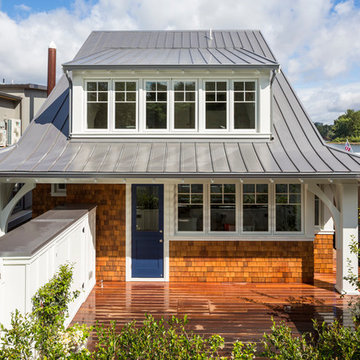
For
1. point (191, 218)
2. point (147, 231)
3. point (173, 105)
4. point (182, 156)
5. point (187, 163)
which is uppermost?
point (173, 105)

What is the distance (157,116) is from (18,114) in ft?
29.2

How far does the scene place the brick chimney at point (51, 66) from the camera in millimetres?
11289

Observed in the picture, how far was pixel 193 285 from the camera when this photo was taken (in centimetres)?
721

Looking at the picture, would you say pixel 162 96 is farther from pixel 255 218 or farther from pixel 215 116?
pixel 255 218

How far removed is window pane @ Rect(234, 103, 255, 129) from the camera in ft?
25.0

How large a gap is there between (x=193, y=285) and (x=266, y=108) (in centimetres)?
438

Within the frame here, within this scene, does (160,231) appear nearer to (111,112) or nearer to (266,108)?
(111,112)

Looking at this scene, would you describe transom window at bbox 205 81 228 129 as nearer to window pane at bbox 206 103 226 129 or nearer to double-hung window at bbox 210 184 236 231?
window pane at bbox 206 103 226 129

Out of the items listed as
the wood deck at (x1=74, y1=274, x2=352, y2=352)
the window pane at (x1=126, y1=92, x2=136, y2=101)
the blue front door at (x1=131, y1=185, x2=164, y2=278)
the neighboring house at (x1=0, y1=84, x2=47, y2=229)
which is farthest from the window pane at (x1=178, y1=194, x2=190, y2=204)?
the neighboring house at (x1=0, y1=84, x2=47, y2=229)

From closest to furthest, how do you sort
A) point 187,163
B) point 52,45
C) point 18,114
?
point 187,163, point 52,45, point 18,114

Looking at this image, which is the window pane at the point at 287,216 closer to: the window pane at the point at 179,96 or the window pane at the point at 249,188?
the window pane at the point at 249,188

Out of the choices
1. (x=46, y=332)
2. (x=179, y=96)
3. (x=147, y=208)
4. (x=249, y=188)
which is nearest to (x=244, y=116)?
(x=179, y=96)

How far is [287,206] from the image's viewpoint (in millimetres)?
7391

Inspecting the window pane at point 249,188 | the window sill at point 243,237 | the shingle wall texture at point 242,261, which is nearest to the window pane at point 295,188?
the window pane at point 249,188
